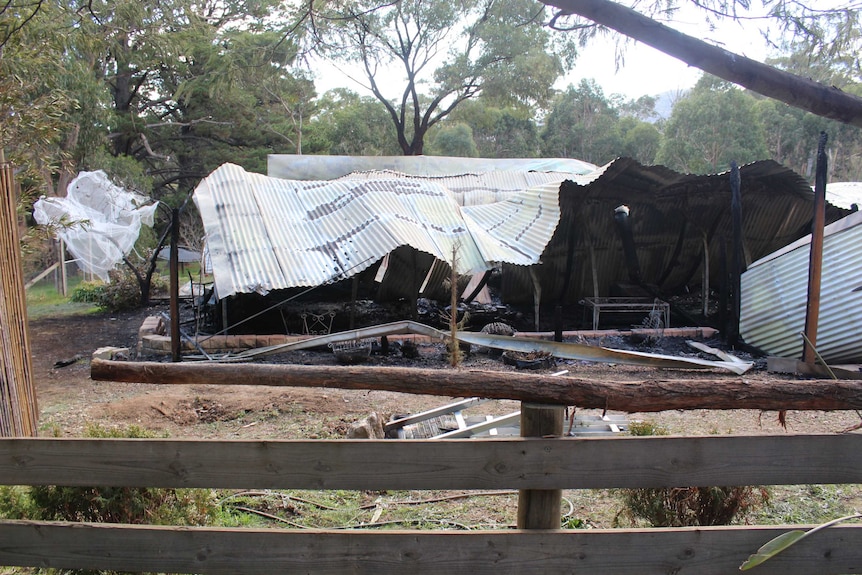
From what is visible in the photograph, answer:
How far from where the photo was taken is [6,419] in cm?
359

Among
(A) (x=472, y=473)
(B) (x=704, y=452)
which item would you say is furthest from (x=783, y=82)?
(A) (x=472, y=473)

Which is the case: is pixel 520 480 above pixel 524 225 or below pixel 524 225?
below

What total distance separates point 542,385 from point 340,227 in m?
8.13

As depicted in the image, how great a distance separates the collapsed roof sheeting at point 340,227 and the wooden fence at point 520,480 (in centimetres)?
656

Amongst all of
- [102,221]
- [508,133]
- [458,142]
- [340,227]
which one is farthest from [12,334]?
[508,133]

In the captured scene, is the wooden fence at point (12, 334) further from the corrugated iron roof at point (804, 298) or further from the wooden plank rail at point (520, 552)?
the corrugated iron roof at point (804, 298)

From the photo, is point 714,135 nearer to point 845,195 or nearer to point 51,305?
point 845,195

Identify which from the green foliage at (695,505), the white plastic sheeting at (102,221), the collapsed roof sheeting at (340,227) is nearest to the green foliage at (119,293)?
the white plastic sheeting at (102,221)

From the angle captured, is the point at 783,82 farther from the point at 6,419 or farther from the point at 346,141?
the point at 346,141

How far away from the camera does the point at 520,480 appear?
2176 mm

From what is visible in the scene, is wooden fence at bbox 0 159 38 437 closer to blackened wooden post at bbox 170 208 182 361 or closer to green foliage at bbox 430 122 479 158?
blackened wooden post at bbox 170 208 182 361

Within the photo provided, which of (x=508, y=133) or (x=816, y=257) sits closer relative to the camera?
(x=816, y=257)

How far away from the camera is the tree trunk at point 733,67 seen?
9.62 feet

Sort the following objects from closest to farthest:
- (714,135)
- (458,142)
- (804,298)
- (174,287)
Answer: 1. (174,287)
2. (804,298)
3. (714,135)
4. (458,142)
